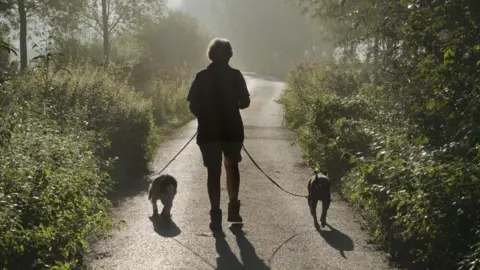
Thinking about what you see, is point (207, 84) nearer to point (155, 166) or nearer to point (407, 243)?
point (407, 243)

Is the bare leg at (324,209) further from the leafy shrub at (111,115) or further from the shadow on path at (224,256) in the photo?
the leafy shrub at (111,115)

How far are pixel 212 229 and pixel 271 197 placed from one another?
2550mm

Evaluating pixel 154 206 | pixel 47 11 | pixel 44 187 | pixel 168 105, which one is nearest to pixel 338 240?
pixel 154 206

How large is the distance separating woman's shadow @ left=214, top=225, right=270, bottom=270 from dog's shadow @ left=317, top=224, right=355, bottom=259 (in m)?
0.97

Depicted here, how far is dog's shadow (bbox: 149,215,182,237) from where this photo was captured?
304 inches

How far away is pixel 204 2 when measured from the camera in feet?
476

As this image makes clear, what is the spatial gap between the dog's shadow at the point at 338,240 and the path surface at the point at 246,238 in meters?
0.01

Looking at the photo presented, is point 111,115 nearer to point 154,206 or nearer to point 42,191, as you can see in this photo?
point 154,206

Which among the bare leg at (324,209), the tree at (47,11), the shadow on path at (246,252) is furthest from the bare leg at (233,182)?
the tree at (47,11)

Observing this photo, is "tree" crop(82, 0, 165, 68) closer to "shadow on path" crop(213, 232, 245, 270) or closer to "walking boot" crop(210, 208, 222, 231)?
"walking boot" crop(210, 208, 222, 231)

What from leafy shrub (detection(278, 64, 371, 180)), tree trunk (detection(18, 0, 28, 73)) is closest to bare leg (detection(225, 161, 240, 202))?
leafy shrub (detection(278, 64, 371, 180))

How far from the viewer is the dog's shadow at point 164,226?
7.72m

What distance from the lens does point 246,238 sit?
750 cm

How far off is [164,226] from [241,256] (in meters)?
1.68
